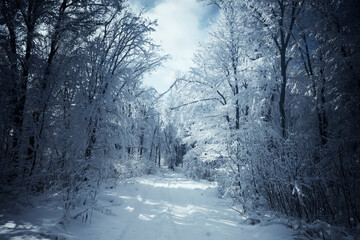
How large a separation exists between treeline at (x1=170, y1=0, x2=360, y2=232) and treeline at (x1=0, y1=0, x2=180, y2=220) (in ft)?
11.5

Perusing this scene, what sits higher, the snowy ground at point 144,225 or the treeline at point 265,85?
the treeline at point 265,85

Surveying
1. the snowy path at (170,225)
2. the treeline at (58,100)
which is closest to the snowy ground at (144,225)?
the snowy path at (170,225)

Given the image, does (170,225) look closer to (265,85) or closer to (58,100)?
(58,100)

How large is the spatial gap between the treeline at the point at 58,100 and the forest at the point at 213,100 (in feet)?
0.13

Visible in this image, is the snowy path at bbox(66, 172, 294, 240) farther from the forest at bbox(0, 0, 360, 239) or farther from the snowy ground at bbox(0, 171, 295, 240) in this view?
the forest at bbox(0, 0, 360, 239)

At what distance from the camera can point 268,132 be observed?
4.96 meters

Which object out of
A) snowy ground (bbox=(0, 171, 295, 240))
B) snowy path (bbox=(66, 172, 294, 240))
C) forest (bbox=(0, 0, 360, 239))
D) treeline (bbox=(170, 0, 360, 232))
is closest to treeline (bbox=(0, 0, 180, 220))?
forest (bbox=(0, 0, 360, 239))

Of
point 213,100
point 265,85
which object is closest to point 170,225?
point 213,100

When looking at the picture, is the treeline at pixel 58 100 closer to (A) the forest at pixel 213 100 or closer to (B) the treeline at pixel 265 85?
(A) the forest at pixel 213 100

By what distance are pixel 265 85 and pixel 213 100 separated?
2.38 meters

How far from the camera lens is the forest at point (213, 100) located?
3.64m

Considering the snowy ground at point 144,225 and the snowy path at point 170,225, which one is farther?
the snowy path at point 170,225

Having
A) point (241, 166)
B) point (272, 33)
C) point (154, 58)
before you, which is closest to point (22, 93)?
point (154, 58)

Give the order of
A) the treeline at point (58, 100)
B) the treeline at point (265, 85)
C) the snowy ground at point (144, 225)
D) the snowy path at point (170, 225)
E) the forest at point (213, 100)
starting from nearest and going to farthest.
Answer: the snowy ground at point (144, 225) < the snowy path at point (170, 225) < the forest at point (213, 100) < the treeline at point (58, 100) < the treeline at point (265, 85)
